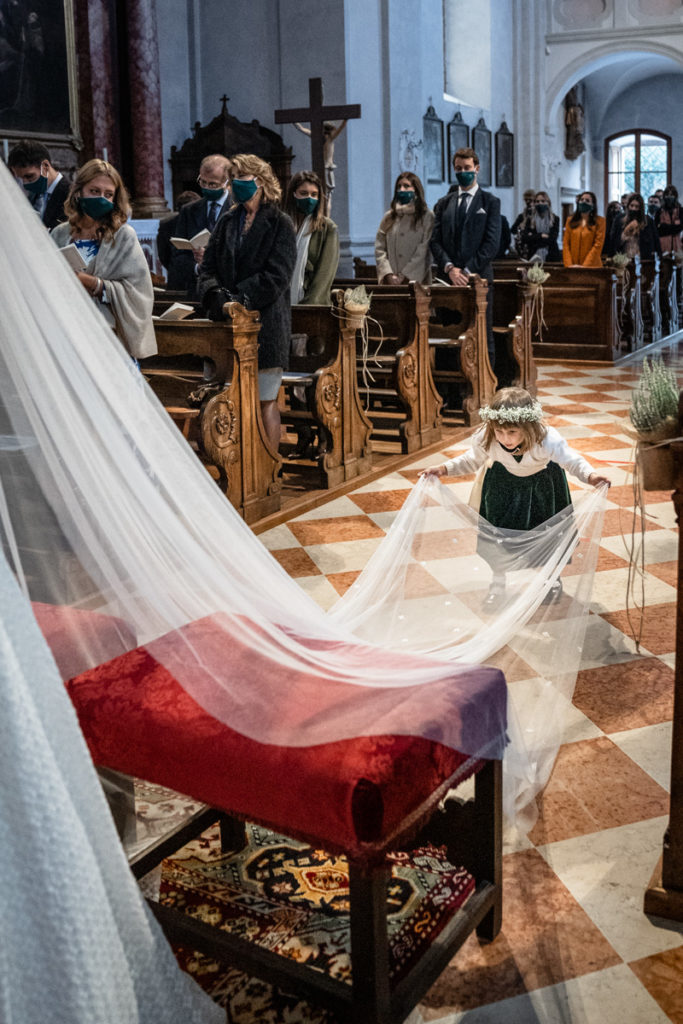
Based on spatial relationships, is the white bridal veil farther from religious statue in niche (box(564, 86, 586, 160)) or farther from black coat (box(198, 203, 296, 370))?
religious statue in niche (box(564, 86, 586, 160))

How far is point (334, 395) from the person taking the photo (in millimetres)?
5840

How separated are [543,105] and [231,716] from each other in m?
17.4

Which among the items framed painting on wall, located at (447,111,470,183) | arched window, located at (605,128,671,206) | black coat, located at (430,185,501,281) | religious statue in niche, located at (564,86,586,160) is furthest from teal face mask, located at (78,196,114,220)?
arched window, located at (605,128,671,206)

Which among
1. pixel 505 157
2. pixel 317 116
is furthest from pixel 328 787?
pixel 505 157

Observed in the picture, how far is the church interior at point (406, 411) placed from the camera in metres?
2.05

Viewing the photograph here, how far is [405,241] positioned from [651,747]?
5.71m

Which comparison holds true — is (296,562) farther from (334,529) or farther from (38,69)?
(38,69)

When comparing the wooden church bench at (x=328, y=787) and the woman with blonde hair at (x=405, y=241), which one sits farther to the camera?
the woman with blonde hair at (x=405, y=241)

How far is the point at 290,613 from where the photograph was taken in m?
2.21

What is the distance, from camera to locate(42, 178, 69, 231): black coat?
18.1 feet

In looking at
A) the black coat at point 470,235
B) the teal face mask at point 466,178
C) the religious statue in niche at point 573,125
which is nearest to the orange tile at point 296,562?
the black coat at point 470,235

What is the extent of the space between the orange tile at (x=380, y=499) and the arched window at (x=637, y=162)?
59.0 feet

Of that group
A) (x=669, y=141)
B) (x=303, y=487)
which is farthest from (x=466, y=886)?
(x=669, y=141)

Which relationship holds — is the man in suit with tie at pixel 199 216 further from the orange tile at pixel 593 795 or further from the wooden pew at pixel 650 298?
the wooden pew at pixel 650 298
